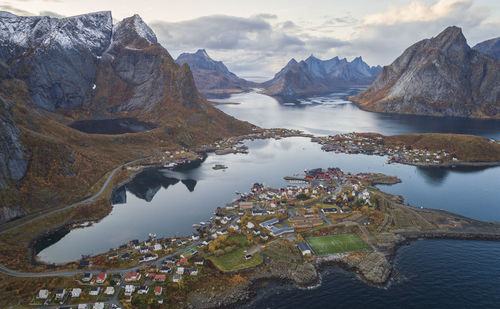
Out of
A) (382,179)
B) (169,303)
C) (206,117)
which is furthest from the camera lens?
(206,117)

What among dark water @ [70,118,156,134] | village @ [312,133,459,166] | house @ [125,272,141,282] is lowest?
house @ [125,272,141,282]

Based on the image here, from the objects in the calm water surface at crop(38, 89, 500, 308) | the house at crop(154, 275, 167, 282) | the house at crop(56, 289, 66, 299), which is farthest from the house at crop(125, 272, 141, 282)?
the calm water surface at crop(38, 89, 500, 308)

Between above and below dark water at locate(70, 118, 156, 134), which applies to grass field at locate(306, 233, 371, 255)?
below

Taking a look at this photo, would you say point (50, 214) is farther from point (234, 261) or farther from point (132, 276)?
point (234, 261)

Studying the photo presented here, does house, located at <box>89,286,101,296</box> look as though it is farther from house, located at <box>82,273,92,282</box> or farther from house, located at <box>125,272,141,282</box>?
house, located at <box>125,272,141,282</box>

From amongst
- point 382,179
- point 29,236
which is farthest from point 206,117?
point 29,236

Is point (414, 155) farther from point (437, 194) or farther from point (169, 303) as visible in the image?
point (169, 303)

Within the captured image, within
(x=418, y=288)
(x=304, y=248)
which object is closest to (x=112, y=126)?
(x=304, y=248)
